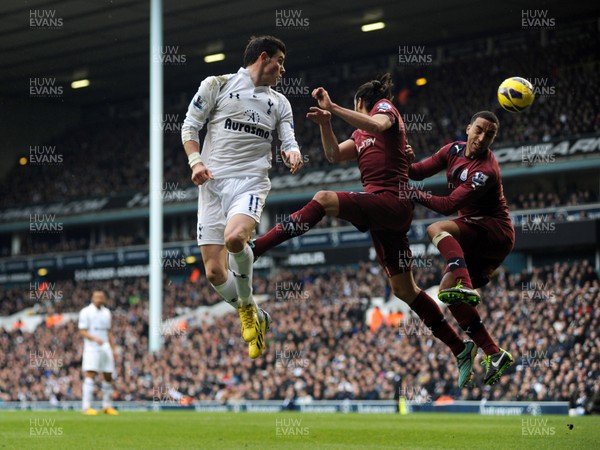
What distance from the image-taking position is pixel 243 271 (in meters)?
9.77

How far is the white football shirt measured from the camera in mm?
9766

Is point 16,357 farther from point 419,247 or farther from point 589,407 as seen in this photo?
point 589,407

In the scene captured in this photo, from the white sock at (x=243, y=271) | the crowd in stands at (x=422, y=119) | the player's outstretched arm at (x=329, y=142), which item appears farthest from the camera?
the crowd in stands at (x=422, y=119)

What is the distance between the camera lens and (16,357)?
120ft

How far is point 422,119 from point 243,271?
2644cm

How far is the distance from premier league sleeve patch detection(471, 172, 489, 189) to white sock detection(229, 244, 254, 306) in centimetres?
254

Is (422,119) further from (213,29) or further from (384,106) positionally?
(384,106)

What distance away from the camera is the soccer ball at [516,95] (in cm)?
1104

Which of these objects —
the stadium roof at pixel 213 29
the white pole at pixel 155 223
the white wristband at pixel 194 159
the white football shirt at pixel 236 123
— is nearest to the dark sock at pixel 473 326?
the white football shirt at pixel 236 123

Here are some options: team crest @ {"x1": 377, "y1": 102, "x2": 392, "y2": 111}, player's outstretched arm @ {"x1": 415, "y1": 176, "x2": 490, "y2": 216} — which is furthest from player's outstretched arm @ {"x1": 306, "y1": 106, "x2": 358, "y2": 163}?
player's outstretched arm @ {"x1": 415, "y1": 176, "x2": 490, "y2": 216}

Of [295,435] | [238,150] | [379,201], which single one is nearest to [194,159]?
[238,150]

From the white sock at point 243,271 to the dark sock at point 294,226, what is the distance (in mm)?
205

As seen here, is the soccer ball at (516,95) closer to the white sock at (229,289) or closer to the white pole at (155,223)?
the white sock at (229,289)

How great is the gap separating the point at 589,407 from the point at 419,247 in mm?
13210
